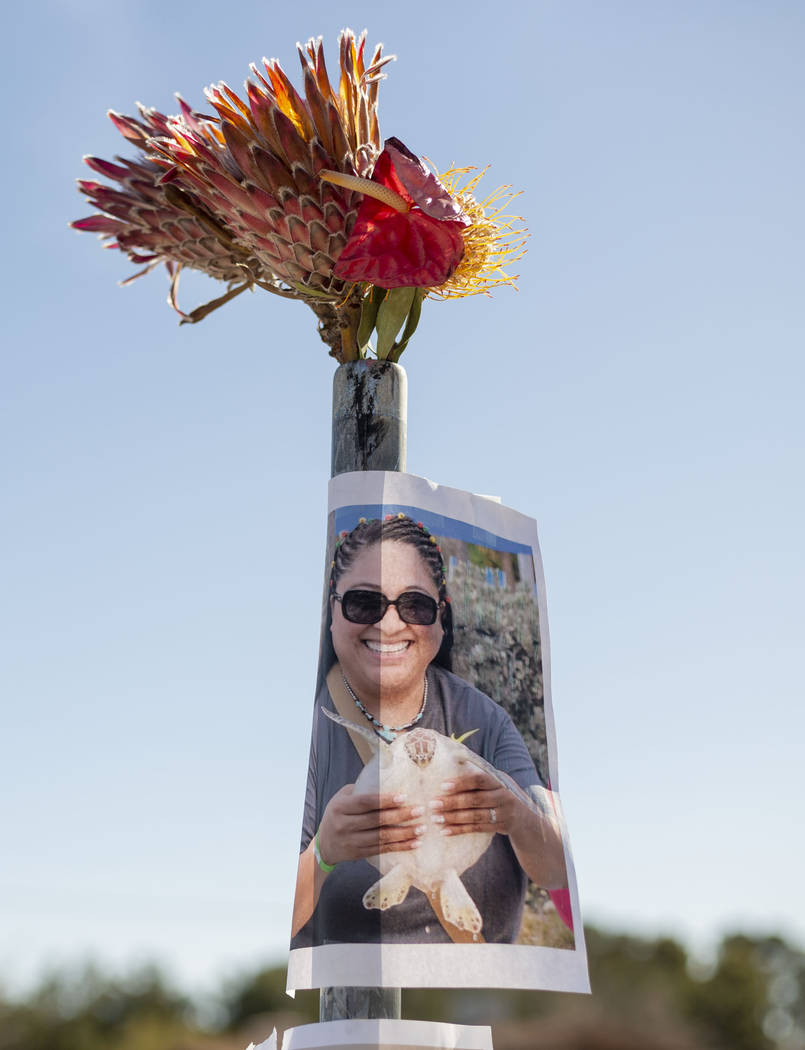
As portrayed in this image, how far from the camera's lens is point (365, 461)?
1736 millimetres

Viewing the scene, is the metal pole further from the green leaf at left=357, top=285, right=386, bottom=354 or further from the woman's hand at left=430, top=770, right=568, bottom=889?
the woman's hand at left=430, top=770, right=568, bottom=889

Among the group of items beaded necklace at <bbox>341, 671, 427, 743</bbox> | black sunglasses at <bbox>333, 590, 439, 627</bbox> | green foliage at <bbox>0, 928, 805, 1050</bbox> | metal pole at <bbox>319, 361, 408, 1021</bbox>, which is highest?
green foliage at <bbox>0, 928, 805, 1050</bbox>

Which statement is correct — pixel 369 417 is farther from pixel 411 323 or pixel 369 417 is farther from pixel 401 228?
pixel 401 228

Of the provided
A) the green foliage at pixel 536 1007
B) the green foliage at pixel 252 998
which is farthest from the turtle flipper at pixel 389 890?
the green foliage at pixel 252 998

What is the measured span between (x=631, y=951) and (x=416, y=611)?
2719 centimetres

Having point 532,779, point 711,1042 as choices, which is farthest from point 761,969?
point 532,779

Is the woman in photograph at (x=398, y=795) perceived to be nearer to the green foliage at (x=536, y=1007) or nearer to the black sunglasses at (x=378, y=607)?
the black sunglasses at (x=378, y=607)

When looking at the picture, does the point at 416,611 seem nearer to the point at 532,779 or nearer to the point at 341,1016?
the point at 532,779

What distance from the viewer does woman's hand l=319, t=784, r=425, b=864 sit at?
1485 mm

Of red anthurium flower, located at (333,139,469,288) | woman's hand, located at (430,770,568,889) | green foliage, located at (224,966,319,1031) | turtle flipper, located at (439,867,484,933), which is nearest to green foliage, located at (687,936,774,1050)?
green foliage, located at (224,966,319,1031)

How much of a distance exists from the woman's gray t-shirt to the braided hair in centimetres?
6

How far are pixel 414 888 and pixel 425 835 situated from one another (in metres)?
0.07

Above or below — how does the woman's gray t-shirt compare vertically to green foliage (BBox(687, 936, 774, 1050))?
below

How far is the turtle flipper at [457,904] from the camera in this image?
4.85 feet
